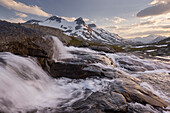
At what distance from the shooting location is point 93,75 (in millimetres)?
10133

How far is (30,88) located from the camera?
680cm

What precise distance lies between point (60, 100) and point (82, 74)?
13.1ft

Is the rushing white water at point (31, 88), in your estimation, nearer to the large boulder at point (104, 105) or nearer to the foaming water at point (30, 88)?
the foaming water at point (30, 88)

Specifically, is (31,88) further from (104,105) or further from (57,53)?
(57,53)

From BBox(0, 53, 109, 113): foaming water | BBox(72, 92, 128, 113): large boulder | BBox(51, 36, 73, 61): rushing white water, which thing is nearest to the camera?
BBox(72, 92, 128, 113): large boulder

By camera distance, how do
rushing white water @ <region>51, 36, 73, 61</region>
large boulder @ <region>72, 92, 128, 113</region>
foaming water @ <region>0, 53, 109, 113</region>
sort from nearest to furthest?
large boulder @ <region>72, 92, 128, 113</region>
foaming water @ <region>0, 53, 109, 113</region>
rushing white water @ <region>51, 36, 73, 61</region>

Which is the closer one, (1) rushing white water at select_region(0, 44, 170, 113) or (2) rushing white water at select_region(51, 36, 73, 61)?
(1) rushing white water at select_region(0, 44, 170, 113)

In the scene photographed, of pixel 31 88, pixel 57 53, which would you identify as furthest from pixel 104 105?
pixel 57 53

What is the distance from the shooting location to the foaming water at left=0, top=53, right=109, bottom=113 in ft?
16.7

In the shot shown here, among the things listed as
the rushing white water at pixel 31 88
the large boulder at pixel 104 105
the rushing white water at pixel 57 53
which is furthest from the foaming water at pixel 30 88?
the rushing white water at pixel 57 53

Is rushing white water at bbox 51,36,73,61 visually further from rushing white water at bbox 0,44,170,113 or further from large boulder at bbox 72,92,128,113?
large boulder at bbox 72,92,128,113

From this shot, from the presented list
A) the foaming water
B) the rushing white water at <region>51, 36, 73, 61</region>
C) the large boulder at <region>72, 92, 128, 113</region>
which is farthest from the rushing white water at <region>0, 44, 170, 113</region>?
the rushing white water at <region>51, 36, 73, 61</region>

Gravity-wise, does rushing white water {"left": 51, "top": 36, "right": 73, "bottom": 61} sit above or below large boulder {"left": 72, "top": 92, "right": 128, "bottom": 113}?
above

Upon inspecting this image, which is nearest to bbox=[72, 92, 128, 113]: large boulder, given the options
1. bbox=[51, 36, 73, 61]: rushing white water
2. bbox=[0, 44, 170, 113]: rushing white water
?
bbox=[0, 44, 170, 113]: rushing white water
